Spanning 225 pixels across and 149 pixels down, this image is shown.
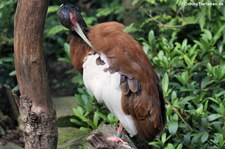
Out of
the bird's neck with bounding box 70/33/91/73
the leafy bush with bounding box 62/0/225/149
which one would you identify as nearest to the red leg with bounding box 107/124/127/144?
the leafy bush with bounding box 62/0/225/149

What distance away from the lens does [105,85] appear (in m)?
4.84

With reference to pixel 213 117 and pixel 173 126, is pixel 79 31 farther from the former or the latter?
pixel 213 117

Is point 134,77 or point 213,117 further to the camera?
point 213,117

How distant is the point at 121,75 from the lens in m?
4.79

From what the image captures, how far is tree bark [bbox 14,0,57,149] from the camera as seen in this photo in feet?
14.6

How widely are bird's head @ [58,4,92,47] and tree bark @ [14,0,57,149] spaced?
1.40ft

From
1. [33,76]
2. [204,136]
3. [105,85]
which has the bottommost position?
[204,136]

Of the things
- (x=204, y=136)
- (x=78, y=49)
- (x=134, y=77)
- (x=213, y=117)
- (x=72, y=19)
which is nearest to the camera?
(x=134, y=77)

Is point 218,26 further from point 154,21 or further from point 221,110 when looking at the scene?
point 221,110

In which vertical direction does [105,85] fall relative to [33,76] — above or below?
below

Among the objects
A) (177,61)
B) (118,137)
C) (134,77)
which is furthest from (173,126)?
(177,61)

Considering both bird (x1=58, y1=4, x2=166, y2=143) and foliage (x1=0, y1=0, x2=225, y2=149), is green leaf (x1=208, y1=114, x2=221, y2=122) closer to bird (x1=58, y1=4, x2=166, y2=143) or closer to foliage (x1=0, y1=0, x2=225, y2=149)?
foliage (x1=0, y1=0, x2=225, y2=149)

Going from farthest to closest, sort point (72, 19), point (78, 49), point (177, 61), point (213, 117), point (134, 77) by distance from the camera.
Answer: point (177, 61), point (213, 117), point (78, 49), point (72, 19), point (134, 77)

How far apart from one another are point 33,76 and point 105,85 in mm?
613
